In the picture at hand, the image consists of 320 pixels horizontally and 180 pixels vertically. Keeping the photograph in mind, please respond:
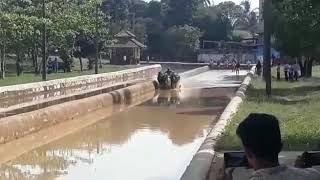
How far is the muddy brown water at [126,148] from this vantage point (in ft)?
44.6

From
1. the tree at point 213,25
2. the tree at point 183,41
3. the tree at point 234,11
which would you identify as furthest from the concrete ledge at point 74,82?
the tree at point 234,11

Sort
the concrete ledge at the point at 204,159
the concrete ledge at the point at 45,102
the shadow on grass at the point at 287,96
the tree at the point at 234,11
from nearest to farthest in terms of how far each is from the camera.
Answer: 1. the concrete ledge at the point at 204,159
2. the concrete ledge at the point at 45,102
3. the shadow on grass at the point at 287,96
4. the tree at the point at 234,11

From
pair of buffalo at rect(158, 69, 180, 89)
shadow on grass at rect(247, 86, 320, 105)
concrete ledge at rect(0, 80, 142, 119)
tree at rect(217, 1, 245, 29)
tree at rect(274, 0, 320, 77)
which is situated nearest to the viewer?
tree at rect(274, 0, 320, 77)

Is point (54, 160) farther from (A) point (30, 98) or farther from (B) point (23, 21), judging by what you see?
(B) point (23, 21)

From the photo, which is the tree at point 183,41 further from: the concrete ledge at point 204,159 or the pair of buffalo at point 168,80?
the concrete ledge at point 204,159

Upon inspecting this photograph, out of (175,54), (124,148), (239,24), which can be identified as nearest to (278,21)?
(124,148)

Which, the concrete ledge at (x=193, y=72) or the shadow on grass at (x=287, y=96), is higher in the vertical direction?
the shadow on grass at (x=287, y=96)

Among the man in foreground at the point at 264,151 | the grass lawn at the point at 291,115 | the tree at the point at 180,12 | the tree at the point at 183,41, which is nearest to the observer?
the man in foreground at the point at 264,151

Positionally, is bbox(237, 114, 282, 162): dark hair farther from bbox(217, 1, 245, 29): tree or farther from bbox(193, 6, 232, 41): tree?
bbox(217, 1, 245, 29): tree

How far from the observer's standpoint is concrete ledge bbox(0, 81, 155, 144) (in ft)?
58.5

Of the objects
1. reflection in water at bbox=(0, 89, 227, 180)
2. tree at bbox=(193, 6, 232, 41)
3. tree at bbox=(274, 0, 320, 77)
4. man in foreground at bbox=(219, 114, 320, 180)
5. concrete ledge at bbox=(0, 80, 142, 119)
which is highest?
tree at bbox=(193, 6, 232, 41)

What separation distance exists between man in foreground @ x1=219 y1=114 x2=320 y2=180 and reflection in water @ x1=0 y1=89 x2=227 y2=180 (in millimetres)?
9247

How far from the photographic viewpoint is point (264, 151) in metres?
3.38

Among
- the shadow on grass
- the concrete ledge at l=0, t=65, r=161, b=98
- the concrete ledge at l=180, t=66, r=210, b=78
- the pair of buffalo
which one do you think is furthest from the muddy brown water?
the concrete ledge at l=180, t=66, r=210, b=78
